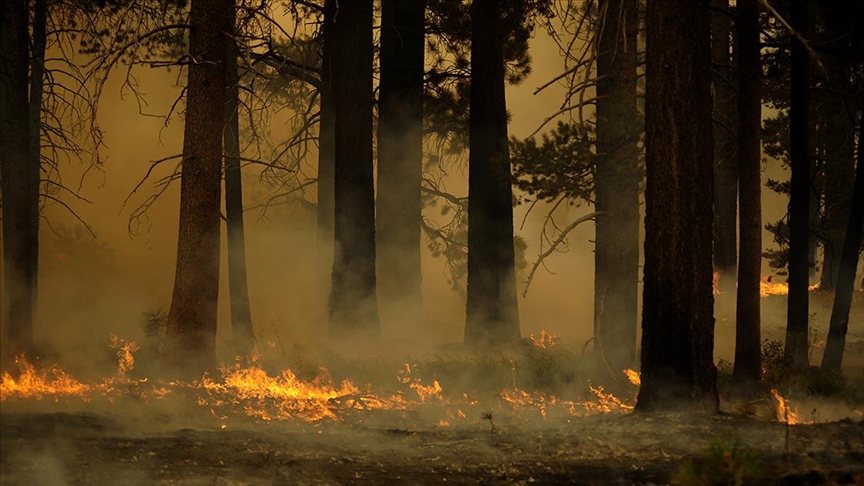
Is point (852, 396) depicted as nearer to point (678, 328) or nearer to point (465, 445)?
point (678, 328)

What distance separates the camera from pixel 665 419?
9.55 metres

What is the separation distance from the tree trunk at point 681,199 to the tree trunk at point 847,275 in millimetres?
5241

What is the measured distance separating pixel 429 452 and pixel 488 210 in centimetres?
784

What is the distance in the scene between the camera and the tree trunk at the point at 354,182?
15461 mm

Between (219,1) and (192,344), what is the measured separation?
4.53 meters

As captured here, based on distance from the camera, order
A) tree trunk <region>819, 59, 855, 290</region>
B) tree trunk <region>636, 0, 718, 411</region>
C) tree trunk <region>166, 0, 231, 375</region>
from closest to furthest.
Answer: tree trunk <region>636, 0, 718, 411</region>, tree trunk <region>166, 0, 231, 375</region>, tree trunk <region>819, 59, 855, 290</region>

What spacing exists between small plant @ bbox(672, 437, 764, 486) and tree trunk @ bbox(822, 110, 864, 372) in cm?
776

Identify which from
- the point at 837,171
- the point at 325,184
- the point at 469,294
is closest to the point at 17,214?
the point at 469,294

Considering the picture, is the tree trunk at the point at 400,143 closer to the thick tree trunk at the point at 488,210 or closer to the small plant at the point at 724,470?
the thick tree trunk at the point at 488,210

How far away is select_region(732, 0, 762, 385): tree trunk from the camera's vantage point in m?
12.6

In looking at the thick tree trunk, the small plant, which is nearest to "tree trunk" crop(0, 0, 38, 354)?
the thick tree trunk

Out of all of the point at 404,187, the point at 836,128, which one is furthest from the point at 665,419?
the point at 836,128

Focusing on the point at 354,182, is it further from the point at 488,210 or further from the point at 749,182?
the point at 749,182

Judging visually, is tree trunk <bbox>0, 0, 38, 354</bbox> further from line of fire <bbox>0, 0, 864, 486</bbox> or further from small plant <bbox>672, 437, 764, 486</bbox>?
small plant <bbox>672, 437, 764, 486</bbox>
